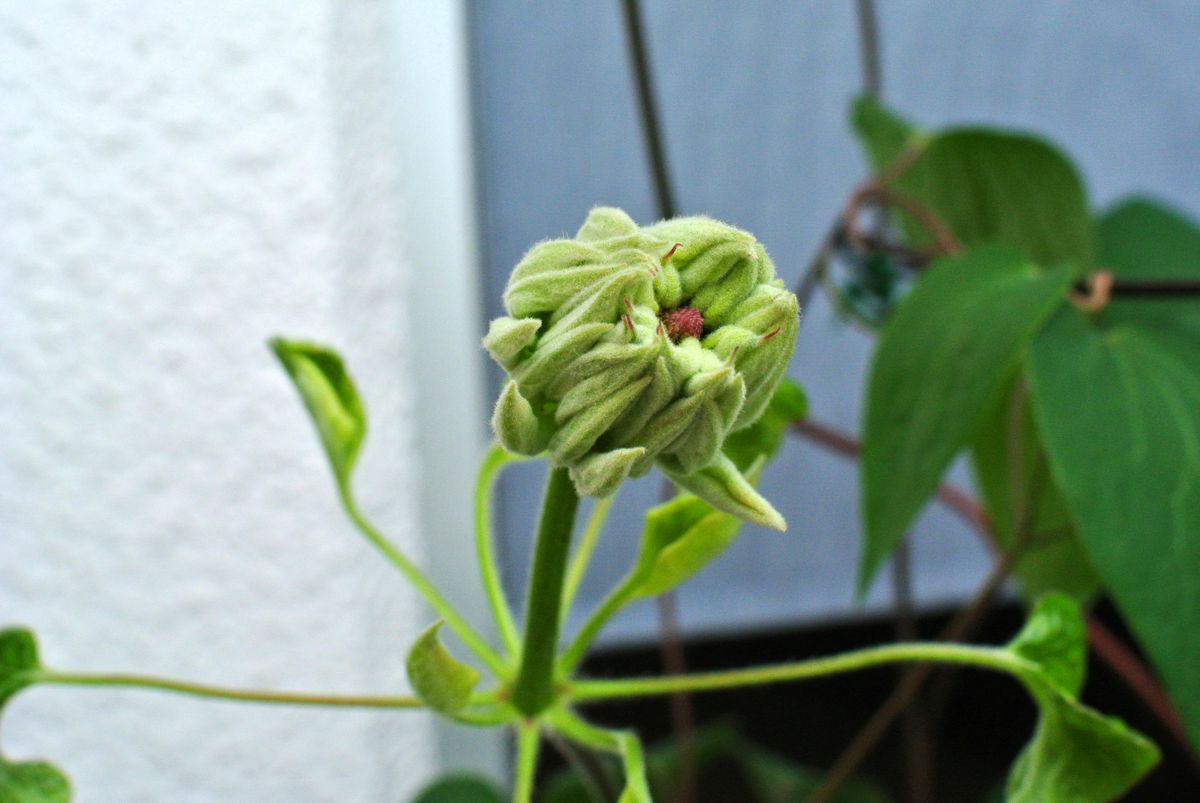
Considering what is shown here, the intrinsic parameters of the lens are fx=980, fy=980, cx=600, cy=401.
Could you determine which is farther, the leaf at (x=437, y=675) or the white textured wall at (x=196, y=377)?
the white textured wall at (x=196, y=377)

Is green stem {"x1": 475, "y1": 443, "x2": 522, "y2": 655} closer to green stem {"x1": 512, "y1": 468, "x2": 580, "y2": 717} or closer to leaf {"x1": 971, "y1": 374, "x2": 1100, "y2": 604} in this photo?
green stem {"x1": 512, "y1": 468, "x2": 580, "y2": 717}

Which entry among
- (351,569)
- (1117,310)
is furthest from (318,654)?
(1117,310)

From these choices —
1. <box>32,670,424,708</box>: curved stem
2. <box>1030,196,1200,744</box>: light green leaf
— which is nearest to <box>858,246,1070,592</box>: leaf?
<box>1030,196,1200,744</box>: light green leaf

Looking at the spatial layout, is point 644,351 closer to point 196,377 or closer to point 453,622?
point 453,622

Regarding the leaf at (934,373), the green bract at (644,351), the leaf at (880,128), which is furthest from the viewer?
the leaf at (880,128)

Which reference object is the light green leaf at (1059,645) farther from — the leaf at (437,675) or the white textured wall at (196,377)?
the white textured wall at (196,377)

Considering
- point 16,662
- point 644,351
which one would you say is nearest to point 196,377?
point 16,662

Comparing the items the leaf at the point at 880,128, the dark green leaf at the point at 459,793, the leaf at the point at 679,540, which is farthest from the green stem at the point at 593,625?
the leaf at the point at 880,128

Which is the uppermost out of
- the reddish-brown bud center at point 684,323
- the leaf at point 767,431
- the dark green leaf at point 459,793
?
the reddish-brown bud center at point 684,323
